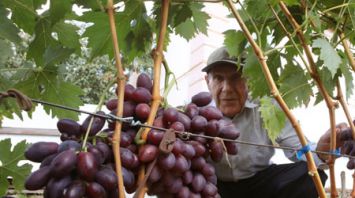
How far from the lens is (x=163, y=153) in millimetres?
640

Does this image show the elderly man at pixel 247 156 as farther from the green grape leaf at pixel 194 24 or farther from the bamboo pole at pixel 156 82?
the bamboo pole at pixel 156 82

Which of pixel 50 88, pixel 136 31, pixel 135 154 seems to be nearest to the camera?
pixel 135 154

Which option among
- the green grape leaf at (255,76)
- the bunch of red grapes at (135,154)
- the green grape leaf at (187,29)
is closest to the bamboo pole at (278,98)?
the bunch of red grapes at (135,154)

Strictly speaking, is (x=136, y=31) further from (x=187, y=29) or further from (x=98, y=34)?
(x=187, y=29)

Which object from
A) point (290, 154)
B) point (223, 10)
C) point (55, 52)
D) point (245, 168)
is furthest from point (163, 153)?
point (223, 10)

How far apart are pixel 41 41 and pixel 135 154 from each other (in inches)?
15.8

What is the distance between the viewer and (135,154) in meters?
0.64

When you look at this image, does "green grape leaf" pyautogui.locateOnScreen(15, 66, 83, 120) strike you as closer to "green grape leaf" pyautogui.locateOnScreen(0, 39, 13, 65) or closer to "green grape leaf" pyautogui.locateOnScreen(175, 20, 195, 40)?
"green grape leaf" pyautogui.locateOnScreen(0, 39, 13, 65)

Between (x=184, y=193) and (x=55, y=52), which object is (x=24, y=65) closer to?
(x=55, y=52)

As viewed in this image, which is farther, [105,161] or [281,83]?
[281,83]

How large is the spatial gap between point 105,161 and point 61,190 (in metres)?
0.07

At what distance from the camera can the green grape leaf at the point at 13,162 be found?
39.5 inches

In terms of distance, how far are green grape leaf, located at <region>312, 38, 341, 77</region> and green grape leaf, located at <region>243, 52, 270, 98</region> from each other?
0.58 feet

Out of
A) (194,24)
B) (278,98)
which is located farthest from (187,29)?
(278,98)
